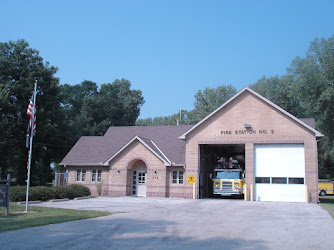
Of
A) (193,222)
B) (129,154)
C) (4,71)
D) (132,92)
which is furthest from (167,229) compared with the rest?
(132,92)

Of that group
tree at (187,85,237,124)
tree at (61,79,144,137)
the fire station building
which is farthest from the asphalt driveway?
tree at (187,85,237,124)

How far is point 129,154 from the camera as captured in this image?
33.0 m

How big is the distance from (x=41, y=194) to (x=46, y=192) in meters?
0.50

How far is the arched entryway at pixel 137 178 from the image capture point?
33.5 m

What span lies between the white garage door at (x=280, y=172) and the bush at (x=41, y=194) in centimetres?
1555

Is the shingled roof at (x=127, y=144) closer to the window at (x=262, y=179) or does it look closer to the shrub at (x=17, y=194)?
the window at (x=262, y=179)

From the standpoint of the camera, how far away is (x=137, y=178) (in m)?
34.0

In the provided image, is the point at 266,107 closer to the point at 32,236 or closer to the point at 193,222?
the point at 193,222

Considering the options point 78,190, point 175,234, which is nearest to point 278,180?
point 78,190

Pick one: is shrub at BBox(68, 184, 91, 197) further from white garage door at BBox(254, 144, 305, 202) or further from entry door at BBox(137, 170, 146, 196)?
white garage door at BBox(254, 144, 305, 202)

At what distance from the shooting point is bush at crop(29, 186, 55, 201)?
2376cm

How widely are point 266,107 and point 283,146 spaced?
133 inches

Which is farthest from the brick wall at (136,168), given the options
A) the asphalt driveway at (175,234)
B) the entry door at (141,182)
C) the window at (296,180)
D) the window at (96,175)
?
the asphalt driveway at (175,234)

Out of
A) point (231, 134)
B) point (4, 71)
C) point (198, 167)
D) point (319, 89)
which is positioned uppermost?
point (4, 71)
